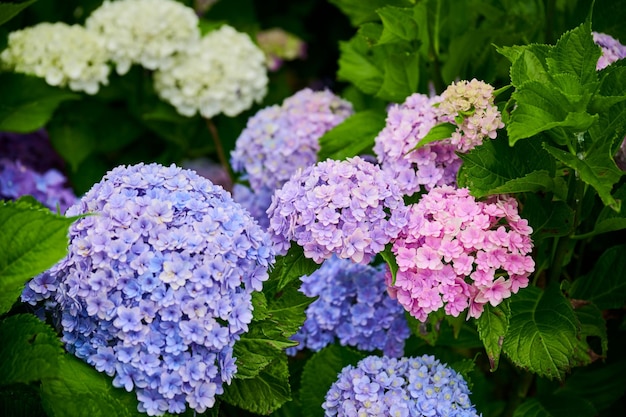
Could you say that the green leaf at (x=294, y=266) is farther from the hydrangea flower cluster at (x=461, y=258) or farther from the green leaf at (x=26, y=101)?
the green leaf at (x=26, y=101)

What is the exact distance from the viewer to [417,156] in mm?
1725

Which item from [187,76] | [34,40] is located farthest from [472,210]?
[34,40]

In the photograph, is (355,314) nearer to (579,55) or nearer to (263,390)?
(263,390)

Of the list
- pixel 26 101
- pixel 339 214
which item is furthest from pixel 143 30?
pixel 339 214

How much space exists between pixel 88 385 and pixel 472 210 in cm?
79

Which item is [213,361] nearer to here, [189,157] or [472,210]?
[472,210]

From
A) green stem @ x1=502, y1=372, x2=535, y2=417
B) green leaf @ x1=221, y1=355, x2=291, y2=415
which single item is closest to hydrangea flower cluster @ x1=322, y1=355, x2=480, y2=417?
green leaf @ x1=221, y1=355, x2=291, y2=415

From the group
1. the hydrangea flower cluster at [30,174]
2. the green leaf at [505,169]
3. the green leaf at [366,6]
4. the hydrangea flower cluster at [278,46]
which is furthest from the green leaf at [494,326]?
the hydrangea flower cluster at [278,46]

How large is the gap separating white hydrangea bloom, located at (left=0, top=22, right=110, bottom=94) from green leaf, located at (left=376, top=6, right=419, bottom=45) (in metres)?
1.03

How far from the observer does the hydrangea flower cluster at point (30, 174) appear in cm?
242

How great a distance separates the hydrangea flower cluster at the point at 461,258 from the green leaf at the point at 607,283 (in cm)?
40

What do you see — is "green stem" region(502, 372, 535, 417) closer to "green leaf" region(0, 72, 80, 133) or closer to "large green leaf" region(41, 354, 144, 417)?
"large green leaf" region(41, 354, 144, 417)

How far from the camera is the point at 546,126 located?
140 centimetres

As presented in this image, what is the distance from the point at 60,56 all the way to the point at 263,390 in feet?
4.75
